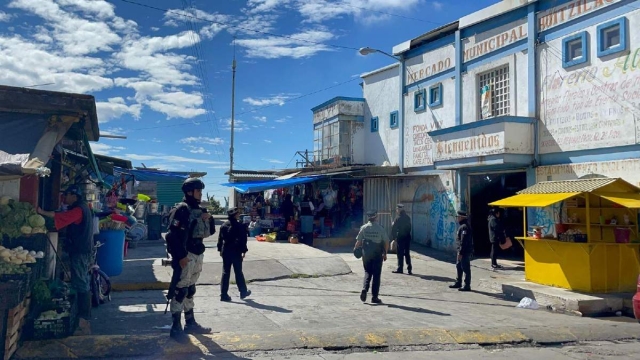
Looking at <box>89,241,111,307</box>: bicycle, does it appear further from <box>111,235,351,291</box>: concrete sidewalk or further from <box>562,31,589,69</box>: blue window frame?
<box>562,31,589,69</box>: blue window frame

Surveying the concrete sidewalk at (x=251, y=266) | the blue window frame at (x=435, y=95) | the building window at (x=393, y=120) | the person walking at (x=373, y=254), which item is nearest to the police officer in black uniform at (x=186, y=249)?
the person walking at (x=373, y=254)

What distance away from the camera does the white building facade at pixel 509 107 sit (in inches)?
469

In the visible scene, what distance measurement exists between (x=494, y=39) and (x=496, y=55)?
52cm

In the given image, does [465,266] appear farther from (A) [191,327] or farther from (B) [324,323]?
(A) [191,327]

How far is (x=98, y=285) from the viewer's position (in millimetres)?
8461

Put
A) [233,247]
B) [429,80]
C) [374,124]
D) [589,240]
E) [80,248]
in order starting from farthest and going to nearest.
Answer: [374,124] < [429,80] < [589,240] < [233,247] < [80,248]

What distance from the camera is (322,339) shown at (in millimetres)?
6816

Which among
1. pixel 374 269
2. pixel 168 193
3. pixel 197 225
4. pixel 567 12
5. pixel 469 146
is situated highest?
pixel 567 12

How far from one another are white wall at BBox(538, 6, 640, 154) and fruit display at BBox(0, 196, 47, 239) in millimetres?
11582

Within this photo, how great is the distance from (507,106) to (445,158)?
237 cm

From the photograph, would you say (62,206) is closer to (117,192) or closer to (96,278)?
(96,278)

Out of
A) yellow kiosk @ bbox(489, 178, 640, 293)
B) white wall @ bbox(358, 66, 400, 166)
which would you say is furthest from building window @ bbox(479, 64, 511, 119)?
yellow kiosk @ bbox(489, 178, 640, 293)

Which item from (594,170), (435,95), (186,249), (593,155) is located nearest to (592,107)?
(593,155)

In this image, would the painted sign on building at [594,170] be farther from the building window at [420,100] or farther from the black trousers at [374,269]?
the black trousers at [374,269]
